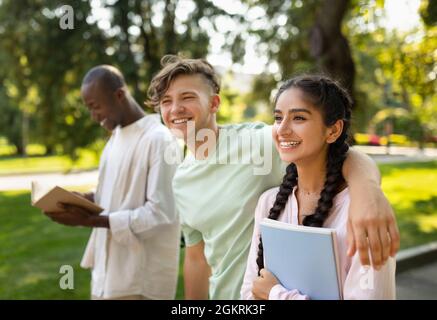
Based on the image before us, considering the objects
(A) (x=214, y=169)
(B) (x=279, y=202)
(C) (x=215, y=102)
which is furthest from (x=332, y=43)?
(B) (x=279, y=202)

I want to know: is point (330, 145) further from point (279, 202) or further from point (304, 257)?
point (304, 257)

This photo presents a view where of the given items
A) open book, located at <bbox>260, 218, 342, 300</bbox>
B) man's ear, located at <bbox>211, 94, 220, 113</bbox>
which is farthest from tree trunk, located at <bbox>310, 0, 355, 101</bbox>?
open book, located at <bbox>260, 218, 342, 300</bbox>

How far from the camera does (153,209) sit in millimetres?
2865

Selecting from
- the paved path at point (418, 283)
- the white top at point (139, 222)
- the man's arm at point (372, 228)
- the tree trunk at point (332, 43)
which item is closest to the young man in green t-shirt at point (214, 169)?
the white top at point (139, 222)

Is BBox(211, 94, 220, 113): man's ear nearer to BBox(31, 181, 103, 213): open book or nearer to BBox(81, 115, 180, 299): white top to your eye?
BBox(81, 115, 180, 299): white top

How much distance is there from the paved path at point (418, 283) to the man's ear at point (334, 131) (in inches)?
160

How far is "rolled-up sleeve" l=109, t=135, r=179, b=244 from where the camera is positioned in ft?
9.36

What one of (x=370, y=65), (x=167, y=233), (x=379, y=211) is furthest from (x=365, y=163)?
(x=370, y=65)

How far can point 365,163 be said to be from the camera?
180 centimetres

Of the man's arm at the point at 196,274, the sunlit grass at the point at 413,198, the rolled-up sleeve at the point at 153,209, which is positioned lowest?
the sunlit grass at the point at 413,198

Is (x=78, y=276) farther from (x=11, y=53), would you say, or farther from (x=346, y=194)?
(x=11, y=53)

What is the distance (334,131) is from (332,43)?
4.67 m

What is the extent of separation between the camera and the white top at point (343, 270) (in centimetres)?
150

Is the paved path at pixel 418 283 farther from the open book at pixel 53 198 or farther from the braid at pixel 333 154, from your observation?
the braid at pixel 333 154
